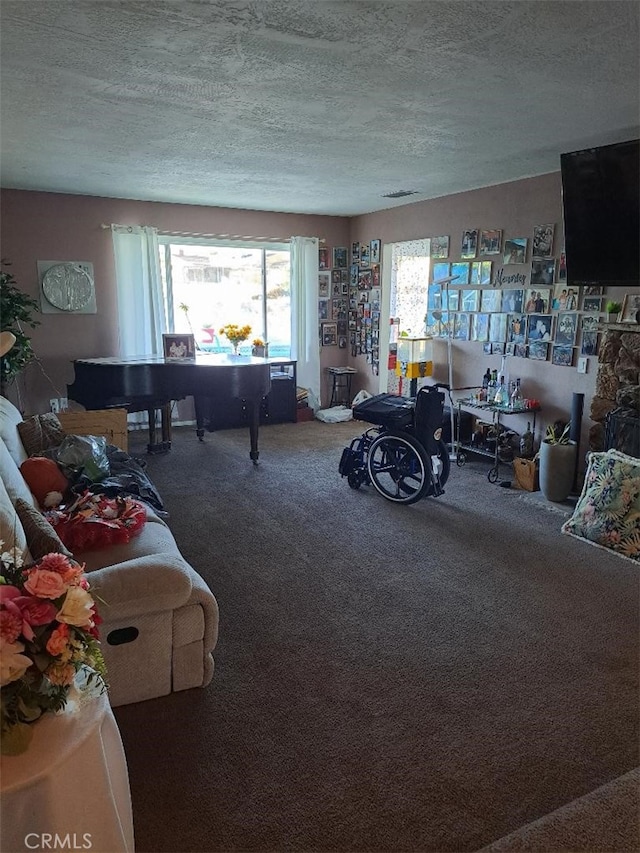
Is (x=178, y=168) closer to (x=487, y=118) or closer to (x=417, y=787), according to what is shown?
(x=487, y=118)

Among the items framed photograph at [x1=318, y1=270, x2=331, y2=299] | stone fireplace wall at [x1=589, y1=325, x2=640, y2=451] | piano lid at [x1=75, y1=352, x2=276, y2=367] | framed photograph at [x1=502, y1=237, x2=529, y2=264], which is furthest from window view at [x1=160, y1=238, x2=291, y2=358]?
stone fireplace wall at [x1=589, y1=325, x2=640, y2=451]

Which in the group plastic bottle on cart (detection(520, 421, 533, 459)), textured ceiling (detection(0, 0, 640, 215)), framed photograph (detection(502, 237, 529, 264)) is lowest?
plastic bottle on cart (detection(520, 421, 533, 459))

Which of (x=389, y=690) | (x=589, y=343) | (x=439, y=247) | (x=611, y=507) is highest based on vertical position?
(x=439, y=247)

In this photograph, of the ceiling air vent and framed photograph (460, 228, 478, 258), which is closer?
framed photograph (460, 228, 478, 258)

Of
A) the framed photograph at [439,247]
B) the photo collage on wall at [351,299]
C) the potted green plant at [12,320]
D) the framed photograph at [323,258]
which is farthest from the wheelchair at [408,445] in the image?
the framed photograph at [323,258]

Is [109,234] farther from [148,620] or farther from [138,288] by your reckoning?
[148,620]

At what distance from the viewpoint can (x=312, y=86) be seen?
260cm

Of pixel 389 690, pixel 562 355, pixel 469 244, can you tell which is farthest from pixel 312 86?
pixel 469 244

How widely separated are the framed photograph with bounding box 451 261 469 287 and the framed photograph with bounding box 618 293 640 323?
5.38 feet

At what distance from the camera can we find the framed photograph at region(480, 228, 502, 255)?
506cm

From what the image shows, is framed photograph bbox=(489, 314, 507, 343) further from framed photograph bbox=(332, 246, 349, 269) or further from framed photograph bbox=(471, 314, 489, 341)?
framed photograph bbox=(332, 246, 349, 269)

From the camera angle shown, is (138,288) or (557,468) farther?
(138,288)

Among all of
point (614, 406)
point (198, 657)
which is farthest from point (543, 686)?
point (614, 406)

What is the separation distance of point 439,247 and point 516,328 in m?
1.27
